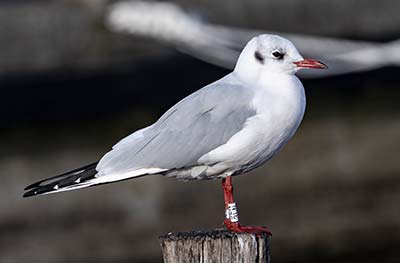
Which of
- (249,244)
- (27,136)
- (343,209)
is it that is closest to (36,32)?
(27,136)

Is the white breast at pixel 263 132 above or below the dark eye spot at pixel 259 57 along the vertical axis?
below

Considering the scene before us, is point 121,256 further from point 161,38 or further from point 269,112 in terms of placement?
point 269,112

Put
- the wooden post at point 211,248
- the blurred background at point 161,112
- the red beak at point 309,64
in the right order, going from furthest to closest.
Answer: the blurred background at point 161,112 → the red beak at point 309,64 → the wooden post at point 211,248

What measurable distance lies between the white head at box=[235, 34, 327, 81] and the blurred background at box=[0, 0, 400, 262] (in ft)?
4.18

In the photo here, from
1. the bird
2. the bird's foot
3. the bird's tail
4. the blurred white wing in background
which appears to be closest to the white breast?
the bird

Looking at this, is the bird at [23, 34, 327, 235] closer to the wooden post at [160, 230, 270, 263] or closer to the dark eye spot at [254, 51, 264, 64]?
the dark eye spot at [254, 51, 264, 64]

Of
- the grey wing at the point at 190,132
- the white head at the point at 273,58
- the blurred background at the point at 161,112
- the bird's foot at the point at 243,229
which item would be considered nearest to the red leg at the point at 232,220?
the bird's foot at the point at 243,229

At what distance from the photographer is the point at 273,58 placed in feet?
10.7

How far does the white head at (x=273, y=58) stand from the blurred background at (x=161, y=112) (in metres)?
1.27

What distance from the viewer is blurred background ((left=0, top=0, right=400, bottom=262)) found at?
4.51 meters

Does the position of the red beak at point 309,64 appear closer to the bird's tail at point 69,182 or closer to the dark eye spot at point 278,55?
the dark eye spot at point 278,55

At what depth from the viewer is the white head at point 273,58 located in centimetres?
324

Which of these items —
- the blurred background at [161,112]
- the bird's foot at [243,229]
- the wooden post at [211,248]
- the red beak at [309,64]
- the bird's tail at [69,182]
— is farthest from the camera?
the blurred background at [161,112]

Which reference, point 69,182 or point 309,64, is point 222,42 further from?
point 69,182
